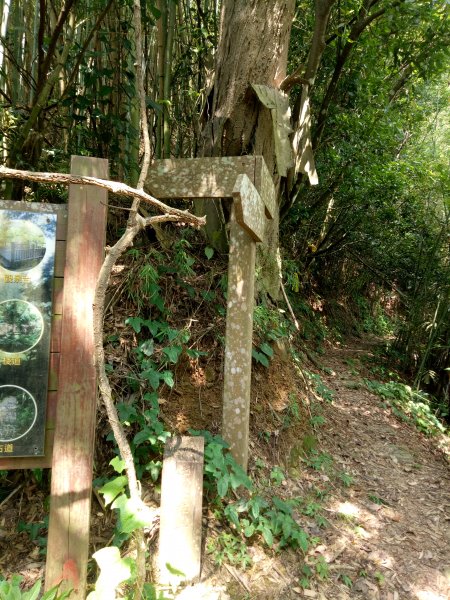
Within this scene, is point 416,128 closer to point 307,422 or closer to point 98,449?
point 307,422

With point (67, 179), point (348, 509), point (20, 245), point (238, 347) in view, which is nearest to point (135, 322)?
point (238, 347)

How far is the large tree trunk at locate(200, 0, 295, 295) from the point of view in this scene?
13.6 feet

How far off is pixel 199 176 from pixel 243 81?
1.79 m

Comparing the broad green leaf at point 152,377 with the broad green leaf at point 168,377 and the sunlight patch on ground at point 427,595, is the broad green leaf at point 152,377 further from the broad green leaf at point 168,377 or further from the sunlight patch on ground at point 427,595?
the sunlight patch on ground at point 427,595

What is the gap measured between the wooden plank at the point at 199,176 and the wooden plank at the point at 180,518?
1725 millimetres

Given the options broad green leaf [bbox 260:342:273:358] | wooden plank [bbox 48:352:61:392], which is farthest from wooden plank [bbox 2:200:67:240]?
broad green leaf [bbox 260:342:273:358]

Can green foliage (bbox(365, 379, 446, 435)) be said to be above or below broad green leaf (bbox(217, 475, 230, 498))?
below

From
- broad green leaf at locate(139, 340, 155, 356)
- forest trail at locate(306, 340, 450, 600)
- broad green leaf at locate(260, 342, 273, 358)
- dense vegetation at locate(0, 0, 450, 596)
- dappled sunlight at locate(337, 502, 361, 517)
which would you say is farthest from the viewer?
broad green leaf at locate(260, 342, 273, 358)

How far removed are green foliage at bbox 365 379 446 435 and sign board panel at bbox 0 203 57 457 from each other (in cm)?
520

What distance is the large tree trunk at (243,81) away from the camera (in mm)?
4145

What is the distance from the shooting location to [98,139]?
4367mm

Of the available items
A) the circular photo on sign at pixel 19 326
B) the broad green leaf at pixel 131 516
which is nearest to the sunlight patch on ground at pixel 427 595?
the broad green leaf at pixel 131 516

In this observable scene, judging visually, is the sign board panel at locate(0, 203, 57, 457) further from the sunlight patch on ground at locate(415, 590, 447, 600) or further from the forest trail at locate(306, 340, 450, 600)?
the sunlight patch on ground at locate(415, 590, 447, 600)

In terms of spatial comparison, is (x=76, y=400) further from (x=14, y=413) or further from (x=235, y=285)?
(x=235, y=285)
